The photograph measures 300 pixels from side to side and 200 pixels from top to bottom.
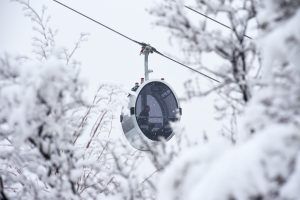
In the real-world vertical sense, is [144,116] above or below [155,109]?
below

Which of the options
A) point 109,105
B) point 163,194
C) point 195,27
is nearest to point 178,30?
point 195,27

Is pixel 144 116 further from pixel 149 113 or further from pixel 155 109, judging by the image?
pixel 155 109

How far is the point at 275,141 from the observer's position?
2.02 m

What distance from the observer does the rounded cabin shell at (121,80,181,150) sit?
745 centimetres

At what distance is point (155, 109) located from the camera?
7859 mm

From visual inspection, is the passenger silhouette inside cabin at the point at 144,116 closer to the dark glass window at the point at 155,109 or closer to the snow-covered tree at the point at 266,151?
the dark glass window at the point at 155,109

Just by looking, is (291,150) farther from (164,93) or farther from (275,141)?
(164,93)

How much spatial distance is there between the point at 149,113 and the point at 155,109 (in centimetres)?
20

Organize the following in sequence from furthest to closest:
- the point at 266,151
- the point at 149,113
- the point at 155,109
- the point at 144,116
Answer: the point at 155,109, the point at 149,113, the point at 144,116, the point at 266,151

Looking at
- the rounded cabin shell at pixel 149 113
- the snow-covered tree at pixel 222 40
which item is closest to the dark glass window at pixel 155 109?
the rounded cabin shell at pixel 149 113

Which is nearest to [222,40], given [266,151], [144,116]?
[266,151]

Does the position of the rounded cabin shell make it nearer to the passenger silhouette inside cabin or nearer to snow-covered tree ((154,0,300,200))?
the passenger silhouette inside cabin

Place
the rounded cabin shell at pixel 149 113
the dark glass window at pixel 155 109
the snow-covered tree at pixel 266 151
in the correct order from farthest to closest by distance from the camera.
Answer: the dark glass window at pixel 155 109
the rounded cabin shell at pixel 149 113
the snow-covered tree at pixel 266 151

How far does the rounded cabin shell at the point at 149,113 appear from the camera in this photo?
7.45 metres
